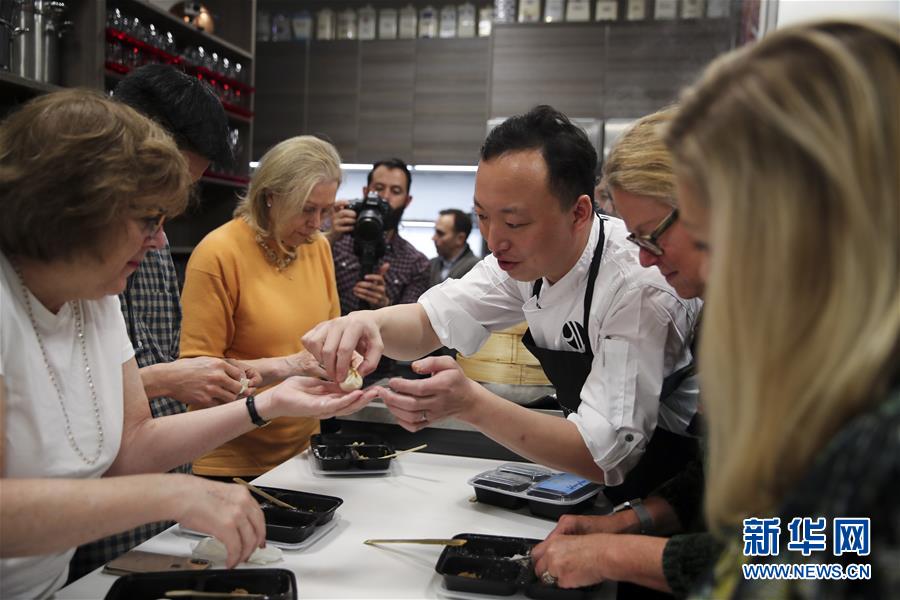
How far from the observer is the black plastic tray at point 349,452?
1817 millimetres

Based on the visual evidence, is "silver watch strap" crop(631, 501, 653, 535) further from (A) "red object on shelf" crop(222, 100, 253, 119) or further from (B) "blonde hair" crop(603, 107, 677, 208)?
(A) "red object on shelf" crop(222, 100, 253, 119)

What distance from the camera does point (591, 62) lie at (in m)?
5.24

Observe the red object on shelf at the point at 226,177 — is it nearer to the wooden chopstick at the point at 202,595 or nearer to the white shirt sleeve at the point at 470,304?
the white shirt sleeve at the point at 470,304

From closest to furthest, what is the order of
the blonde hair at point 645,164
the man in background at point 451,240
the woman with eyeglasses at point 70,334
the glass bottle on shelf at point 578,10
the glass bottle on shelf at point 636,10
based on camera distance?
the woman with eyeglasses at point 70,334
the blonde hair at point 645,164
the man in background at point 451,240
the glass bottle on shelf at point 636,10
the glass bottle on shelf at point 578,10

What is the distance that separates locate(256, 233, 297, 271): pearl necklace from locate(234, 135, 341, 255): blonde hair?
19 millimetres

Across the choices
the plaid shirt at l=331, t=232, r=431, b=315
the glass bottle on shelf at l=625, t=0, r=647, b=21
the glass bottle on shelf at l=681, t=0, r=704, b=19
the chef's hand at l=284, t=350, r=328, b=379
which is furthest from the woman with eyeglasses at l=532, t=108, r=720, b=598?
the glass bottle on shelf at l=625, t=0, r=647, b=21

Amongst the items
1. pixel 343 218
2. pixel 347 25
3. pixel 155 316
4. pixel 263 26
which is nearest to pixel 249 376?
pixel 155 316

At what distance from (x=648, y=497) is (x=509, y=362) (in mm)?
932

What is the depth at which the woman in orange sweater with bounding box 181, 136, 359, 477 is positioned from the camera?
7.20ft

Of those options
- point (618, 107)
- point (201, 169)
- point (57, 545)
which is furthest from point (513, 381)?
point (618, 107)

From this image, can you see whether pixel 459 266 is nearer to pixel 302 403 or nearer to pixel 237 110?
pixel 237 110

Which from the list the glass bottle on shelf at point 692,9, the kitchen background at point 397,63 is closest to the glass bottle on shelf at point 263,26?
the kitchen background at point 397,63

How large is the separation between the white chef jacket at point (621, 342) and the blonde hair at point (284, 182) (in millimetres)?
905

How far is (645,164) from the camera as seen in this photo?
4.75 feet
